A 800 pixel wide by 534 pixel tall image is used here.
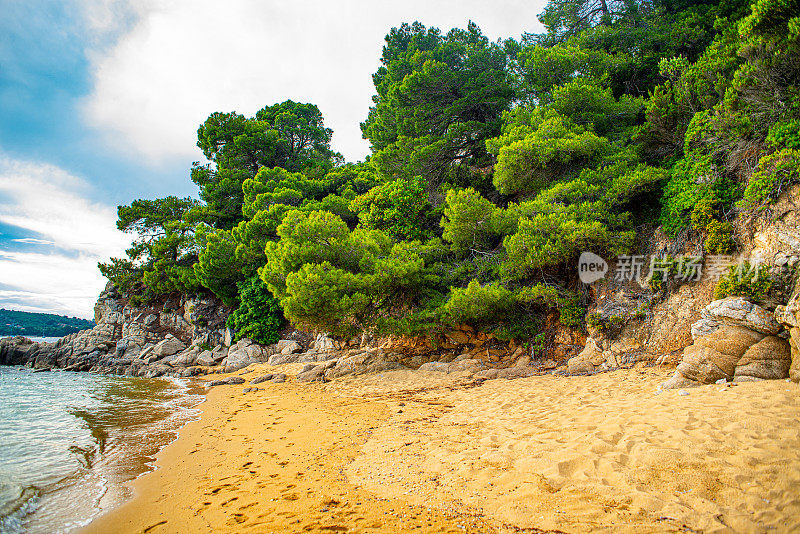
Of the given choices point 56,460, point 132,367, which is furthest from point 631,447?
point 132,367

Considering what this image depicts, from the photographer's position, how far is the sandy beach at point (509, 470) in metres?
2.45

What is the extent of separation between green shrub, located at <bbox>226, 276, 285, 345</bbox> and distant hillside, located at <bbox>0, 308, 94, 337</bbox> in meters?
73.5

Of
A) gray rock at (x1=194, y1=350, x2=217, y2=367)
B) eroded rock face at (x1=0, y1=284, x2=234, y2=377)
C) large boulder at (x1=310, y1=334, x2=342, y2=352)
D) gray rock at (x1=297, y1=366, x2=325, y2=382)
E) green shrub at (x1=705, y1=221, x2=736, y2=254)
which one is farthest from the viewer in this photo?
eroded rock face at (x1=0, y1=284, x2=234, y2=377)

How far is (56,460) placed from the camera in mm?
5180

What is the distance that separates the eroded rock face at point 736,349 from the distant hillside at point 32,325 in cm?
9269

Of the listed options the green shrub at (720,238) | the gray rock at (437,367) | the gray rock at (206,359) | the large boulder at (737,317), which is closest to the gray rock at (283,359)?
the gray rock at (206,359)

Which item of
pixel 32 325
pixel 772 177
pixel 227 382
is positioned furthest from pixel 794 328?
pixel 32 325

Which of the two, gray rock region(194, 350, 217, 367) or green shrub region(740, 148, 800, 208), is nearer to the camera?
green shrub region(740, 148, 800, 208)

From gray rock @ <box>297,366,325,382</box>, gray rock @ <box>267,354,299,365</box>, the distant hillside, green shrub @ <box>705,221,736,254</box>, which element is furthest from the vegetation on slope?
the distant hillside

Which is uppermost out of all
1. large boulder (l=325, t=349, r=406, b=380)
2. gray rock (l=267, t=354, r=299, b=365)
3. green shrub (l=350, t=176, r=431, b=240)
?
green shrub (l=350, t=176, r=431, b=240)

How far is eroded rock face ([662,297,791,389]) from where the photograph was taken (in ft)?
16.3

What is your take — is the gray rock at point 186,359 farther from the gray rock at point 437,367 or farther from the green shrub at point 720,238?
the green shrub at point 720,238

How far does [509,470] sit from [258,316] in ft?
59.5

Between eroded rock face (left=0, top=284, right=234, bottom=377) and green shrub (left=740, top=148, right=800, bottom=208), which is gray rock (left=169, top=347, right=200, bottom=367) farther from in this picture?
green shrub (left=740, top=148, right=800, bottom=208)
